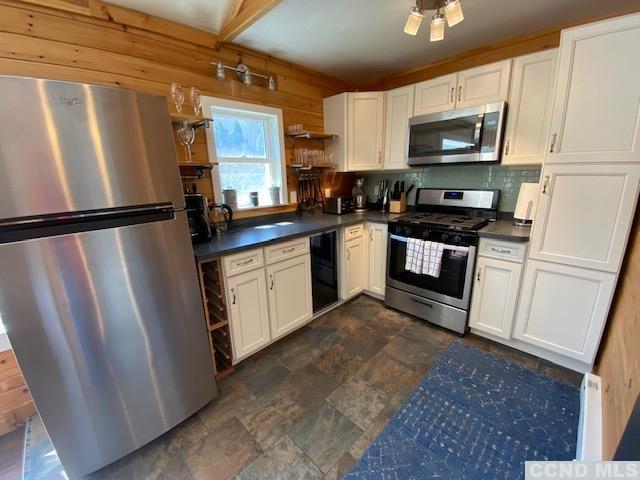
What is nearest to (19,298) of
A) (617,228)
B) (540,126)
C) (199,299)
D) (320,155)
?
(199,299)

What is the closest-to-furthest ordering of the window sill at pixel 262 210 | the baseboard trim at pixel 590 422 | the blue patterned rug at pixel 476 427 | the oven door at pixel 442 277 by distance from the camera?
the baseboard trim at pixel 590 422 < the blue patterned rug at pixel 476 427 < the oven door at pixel 442 277 < the window sill at pixel 262 210

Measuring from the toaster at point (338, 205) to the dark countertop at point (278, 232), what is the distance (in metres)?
0.06

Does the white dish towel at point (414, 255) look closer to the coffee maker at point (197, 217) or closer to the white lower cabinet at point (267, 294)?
the white lower cabinet at point (267, 294)

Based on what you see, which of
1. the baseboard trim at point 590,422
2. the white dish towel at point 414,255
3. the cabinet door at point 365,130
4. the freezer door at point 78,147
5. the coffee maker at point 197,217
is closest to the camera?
the freezer door at point 78,147

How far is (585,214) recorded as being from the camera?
1.62 m

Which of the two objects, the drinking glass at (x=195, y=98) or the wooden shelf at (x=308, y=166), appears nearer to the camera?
the drinking glass at (x=195, y=98)

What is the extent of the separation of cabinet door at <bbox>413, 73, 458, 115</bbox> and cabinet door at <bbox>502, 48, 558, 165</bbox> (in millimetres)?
435

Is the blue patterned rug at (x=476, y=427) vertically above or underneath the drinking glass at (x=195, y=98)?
underneath

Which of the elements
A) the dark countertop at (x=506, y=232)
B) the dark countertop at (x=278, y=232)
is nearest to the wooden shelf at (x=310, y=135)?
the dark countertop at (x=278, y=232)

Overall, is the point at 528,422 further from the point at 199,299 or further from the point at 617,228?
the point at 199,299

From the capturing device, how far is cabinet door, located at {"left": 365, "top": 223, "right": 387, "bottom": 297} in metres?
A: 2.63

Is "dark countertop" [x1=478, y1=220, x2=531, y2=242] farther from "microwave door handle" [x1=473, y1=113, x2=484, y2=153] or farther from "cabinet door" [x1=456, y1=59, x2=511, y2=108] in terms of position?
"cabinet door" [x1=456, y1=59, x2=511, y2=108]

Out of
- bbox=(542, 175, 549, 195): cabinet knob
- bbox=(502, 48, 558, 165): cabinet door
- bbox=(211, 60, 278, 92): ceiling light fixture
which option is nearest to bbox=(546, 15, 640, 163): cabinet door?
bbox=(542, 175, 549, 195): cabinet knob

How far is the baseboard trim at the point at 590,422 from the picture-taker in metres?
1.16
